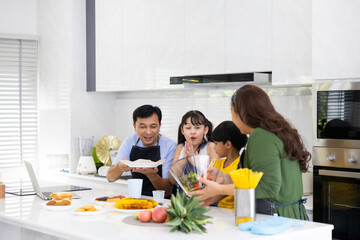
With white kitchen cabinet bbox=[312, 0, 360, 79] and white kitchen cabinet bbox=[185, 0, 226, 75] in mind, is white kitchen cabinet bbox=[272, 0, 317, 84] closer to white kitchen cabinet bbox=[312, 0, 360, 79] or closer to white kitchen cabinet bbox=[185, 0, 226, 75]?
white kitchen cabinet bbox=[312, 0, 360, 79]

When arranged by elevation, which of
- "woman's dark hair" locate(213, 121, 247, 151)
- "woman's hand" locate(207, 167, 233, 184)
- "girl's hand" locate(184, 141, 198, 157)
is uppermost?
"woman's dark hair" locate(213, 121, 247, 151)

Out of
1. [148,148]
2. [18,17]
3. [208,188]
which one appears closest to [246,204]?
[208,188]

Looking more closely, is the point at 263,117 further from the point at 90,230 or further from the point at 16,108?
the point at 16,108

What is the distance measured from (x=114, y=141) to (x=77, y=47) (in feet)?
3.38

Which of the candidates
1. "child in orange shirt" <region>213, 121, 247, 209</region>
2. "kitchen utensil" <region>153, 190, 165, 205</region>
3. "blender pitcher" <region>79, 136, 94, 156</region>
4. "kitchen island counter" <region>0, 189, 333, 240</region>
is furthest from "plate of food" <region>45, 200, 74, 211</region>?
"blender pitcher" <region>79, 136, 94, 156</region>

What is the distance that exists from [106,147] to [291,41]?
235 centimetres

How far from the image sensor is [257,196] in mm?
2408

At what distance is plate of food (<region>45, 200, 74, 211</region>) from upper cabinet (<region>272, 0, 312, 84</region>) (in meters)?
1.74

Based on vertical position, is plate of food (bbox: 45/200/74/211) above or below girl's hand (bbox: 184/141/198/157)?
below

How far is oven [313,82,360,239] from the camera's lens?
3.12 meters

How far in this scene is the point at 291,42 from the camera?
11.8 ft

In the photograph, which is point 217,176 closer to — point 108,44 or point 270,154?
point 270,154

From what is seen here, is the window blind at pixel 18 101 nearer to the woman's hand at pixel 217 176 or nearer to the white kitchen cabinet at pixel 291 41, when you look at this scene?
the white kitchen cabinet at pixel 291 41

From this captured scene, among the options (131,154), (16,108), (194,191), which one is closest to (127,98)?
(16,108)
